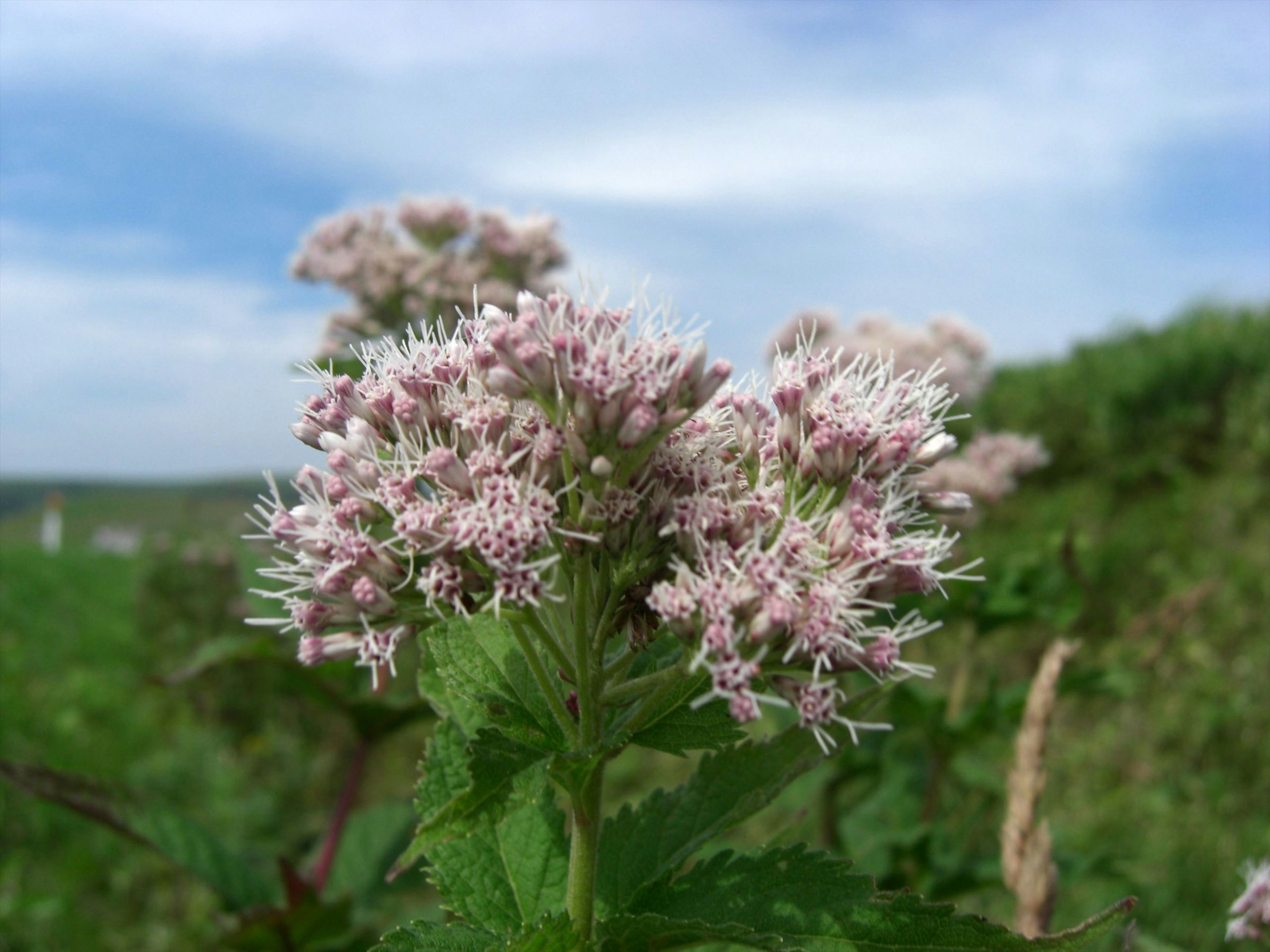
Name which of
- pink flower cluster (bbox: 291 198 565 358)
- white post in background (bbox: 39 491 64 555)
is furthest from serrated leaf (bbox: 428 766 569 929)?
white post in background (bbox: 39 491 64 555)

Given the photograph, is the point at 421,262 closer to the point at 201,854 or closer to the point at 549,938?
the point at 201,854

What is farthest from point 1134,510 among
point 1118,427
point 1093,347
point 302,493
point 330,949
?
point 302,493

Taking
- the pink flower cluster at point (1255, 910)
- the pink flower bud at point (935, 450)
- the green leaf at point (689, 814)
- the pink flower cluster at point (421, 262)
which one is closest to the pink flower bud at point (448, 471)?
the green leaf at point (689, 814)

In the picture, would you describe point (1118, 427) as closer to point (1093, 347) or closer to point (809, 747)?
point (1093, 347)

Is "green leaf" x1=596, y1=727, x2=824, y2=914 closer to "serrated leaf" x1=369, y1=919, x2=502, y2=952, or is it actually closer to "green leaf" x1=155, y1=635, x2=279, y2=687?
"serrated leaf" x1=369, y1=919, x2=502, y2=952

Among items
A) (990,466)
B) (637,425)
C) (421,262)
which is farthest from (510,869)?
(990,466)
